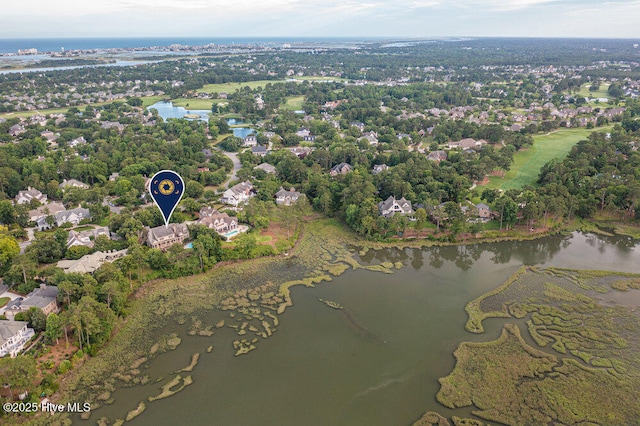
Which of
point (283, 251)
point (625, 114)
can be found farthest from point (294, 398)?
point (625, 114)

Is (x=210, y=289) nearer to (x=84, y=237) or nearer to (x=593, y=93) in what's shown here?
(x=84, y=237)

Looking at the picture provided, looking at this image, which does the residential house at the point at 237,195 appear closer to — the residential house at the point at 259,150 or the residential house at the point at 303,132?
the residential house at the point at 259,150

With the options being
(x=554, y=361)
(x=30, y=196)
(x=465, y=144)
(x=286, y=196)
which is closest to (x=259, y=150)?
(x=286, y=196)

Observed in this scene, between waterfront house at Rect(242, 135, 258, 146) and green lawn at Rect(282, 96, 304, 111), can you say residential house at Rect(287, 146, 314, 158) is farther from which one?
green lawn at Rect(282, 96, 304, 111)

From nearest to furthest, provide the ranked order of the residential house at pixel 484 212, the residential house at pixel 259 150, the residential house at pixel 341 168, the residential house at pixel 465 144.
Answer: the residential house at pixel 484 212
the residential house at pixel 341 168
the residential house at pixel 259 150
the residential house at pixel 465 144

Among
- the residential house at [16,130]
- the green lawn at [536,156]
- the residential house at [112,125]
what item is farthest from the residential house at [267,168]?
the residential house at [16,130]

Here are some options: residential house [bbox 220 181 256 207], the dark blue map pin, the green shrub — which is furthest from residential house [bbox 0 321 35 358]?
residential house [bbox 220 181 256 207]
